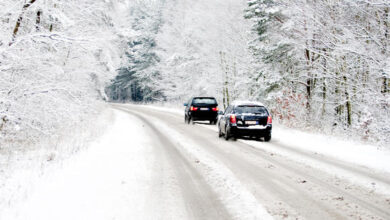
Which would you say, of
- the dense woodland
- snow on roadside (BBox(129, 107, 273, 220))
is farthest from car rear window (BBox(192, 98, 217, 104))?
snow on roadside (BBox(129, 107, 273, 220))

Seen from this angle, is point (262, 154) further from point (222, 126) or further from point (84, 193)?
point (84, 193)

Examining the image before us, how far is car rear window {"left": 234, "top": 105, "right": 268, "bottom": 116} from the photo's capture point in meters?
13.4

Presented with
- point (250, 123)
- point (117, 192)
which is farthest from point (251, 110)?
point (117, 192)

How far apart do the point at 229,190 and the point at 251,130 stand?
293 inches

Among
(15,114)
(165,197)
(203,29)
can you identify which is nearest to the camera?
(165,197)

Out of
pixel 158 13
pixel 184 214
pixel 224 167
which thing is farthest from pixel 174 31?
pixel 184 214

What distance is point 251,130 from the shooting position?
1313cm

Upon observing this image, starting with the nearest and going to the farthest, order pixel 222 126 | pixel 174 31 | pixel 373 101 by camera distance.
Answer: pixel 373 101 → pixel 222 126 → pixel 174 31

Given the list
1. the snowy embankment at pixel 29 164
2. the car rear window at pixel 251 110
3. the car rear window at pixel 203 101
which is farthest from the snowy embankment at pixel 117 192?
the car rear window at pixel 203 101

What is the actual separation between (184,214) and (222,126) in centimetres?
989

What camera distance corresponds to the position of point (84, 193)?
5641 millimetres

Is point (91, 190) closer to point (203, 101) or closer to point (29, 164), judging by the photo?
point (29, 164)

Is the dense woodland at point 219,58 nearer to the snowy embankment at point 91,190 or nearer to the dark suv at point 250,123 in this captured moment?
the snowy embankment at point 91,190

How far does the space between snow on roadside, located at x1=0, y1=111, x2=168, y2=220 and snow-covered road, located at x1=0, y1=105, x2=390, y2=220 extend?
0.01m
